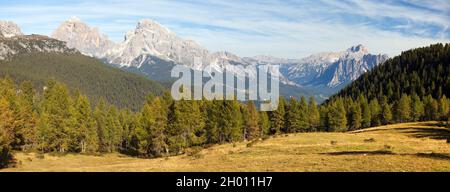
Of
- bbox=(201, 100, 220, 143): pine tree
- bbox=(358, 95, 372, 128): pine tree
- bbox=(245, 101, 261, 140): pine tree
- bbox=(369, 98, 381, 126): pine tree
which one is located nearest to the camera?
bbox=(201, 100, 220, 143): pine tree

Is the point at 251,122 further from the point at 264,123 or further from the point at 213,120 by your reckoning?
the point at 213,120

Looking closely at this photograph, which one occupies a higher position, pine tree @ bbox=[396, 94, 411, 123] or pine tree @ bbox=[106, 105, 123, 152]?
pine tree @ bbox=[396, 94, 411, 123]

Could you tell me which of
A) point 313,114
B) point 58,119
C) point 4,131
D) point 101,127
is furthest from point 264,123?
point 4,131

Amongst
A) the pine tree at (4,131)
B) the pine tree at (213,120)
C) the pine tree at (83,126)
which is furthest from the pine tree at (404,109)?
the pine tree at (4,131)

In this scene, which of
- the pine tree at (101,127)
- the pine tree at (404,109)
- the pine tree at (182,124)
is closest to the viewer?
the pine tree at (182,124)

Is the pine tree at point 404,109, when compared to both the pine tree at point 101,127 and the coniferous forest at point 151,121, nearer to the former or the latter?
the coniferous forest at point 151,121

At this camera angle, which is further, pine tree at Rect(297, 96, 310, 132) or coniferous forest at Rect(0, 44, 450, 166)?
pine tree at Rect(297, 96, 310, 132)

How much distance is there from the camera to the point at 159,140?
269ft

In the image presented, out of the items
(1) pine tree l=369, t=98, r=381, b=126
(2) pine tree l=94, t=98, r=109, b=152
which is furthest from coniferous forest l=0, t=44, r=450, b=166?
(1) pine tree l=369, t=98, r=381, b=126

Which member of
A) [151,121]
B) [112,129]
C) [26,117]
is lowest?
[112,129]

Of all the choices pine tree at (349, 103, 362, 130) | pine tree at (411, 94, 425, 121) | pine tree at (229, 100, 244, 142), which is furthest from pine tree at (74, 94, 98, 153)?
pine tree at (411, 94, 425, 121)

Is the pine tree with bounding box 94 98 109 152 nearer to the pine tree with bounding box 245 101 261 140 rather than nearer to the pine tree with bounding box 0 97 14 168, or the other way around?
the pine tree with bounding box 245 101 261 140

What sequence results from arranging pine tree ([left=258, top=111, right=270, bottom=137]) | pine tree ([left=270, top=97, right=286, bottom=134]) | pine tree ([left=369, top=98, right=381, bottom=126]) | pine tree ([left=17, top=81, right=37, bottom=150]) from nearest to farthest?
1. pine tree ([left=17, top=81, right=37, bottom=150])
2. pine tree ([left=258, top=111, right=270, bottom=137])
3. pine tree ([left=270, top=97, right=286, bottom=134])
4. pine tree ([left=369, top=98, right=381, bottom=126])
